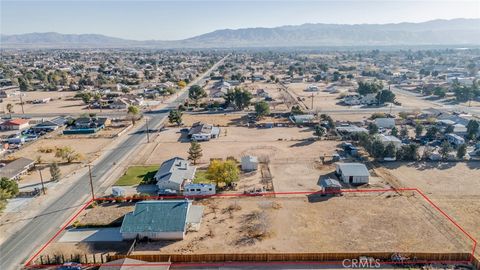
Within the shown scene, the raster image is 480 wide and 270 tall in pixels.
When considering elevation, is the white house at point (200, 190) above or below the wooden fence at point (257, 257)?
above

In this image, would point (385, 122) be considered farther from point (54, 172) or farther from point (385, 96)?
point (54, 172)

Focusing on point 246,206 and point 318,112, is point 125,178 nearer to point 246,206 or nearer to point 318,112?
point 246,206

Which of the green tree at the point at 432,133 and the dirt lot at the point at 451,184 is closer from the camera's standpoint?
the dirt lot at the point at 451,184

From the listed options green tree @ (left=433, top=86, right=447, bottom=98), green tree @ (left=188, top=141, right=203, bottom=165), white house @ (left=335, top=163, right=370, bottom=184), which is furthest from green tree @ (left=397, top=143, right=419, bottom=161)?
green tree @ (left=433, top=86, right=447, bottom=98)

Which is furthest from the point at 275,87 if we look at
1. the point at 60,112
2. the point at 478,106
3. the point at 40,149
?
the point at 40,149

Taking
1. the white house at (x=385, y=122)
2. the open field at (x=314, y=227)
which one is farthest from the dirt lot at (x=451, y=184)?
the white house at (x=385, y=122)

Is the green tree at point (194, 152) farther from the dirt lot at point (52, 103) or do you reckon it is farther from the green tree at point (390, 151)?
the dirt lot at point (52, 103)

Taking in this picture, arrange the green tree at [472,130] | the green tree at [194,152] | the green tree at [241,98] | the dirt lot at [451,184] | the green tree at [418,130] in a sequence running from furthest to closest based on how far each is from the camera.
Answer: the green tree at [241,98] → the green tree at [418,130] → the green tree at [472,130] → the green tree at [194,152] → the dirt lot at [451,184]
